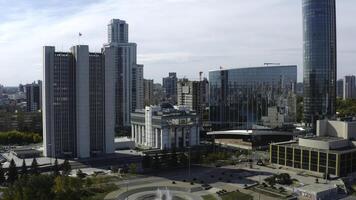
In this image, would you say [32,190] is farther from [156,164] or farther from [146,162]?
[156,164]

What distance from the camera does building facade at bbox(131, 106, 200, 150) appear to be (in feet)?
261

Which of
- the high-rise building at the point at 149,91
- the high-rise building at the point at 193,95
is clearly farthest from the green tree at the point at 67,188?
the high-rise building at the point at 149,91

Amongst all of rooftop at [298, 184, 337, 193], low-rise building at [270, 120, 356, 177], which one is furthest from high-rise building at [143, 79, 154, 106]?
rooftop at [298, 184, 337, 193]

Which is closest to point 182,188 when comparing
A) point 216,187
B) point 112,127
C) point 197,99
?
point 216,187

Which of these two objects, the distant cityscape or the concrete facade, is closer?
the distant cityscape

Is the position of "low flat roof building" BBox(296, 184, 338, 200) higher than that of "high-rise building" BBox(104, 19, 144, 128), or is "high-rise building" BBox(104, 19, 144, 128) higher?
"high-rise building" BBox(104, 19, 144, 128)

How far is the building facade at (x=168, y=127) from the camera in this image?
7956cm

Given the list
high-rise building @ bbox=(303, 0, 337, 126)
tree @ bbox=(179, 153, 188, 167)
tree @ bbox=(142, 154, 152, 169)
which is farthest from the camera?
high-rise building @ bbox=(303, 0, 337, 126)

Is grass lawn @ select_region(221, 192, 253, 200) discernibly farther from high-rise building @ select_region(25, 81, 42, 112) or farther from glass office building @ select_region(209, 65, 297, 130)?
high-rise building @ select_region(25, 81, 42, 112)

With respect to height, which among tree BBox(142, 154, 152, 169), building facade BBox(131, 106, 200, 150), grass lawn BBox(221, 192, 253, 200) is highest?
building facade BBox(131, 106, 200, 150)

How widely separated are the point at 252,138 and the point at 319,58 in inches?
1354

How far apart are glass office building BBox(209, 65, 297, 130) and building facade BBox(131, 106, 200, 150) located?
2497cm

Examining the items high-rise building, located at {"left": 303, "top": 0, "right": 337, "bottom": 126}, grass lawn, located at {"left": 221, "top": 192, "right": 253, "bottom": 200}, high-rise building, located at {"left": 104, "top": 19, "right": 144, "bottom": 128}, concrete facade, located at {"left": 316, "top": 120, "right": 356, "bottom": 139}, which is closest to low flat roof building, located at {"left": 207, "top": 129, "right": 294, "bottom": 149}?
concrete facade, located at {"left": 316, "top": 120, "right": 356, "bottom": 139}

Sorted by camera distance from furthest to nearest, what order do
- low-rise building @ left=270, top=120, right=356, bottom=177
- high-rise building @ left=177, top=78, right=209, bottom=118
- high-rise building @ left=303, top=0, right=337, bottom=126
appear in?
1. high-rise building @ left=177, top=78, right=209, bottom=118
2. high-rise building @ left=303, top=0, right=337, bottom=126
3. low-rise building @ left=270, top=120, right=356, bottom=177
